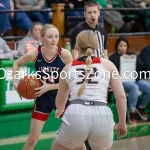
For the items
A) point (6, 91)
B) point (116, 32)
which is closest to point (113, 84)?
point (6, 91)

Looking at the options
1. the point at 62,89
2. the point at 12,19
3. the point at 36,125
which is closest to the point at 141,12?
the point at 12,19

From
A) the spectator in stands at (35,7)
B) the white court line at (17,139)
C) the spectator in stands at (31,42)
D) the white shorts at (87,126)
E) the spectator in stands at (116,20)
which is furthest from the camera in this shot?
the spectator in stands at (116,20)

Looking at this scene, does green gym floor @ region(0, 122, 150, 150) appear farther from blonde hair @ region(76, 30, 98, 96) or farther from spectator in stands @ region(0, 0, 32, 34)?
blonde hair @ region(76, 30, 98, 96)

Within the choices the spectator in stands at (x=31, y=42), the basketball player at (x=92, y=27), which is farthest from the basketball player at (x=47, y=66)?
the spectator in stands at (x=31, y=42)

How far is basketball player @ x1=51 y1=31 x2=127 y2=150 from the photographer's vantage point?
15.6 feet

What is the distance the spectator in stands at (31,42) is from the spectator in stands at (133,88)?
1.48 meters

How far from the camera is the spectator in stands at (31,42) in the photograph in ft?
29.6

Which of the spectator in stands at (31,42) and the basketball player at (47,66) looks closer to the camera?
the basketball player at (47,66)

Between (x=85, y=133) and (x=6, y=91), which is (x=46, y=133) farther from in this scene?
(x=85, y=133)

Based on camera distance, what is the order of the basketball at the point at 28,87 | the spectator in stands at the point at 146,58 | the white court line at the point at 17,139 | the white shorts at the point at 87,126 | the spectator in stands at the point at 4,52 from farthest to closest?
the spectator in stands at the point at 146,58 → the spectator in stands at the point at 4,52 → the white court line at the point at 17,139 → the basketball at the point at 28,87 → the white shorts at the point at 87,126

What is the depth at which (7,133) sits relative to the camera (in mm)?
8375

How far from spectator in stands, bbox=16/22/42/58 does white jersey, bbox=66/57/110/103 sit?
13.7 feet

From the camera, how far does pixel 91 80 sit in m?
4.86

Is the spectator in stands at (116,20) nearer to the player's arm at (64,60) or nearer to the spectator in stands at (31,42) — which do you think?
the spectator in stands at (31,42)
